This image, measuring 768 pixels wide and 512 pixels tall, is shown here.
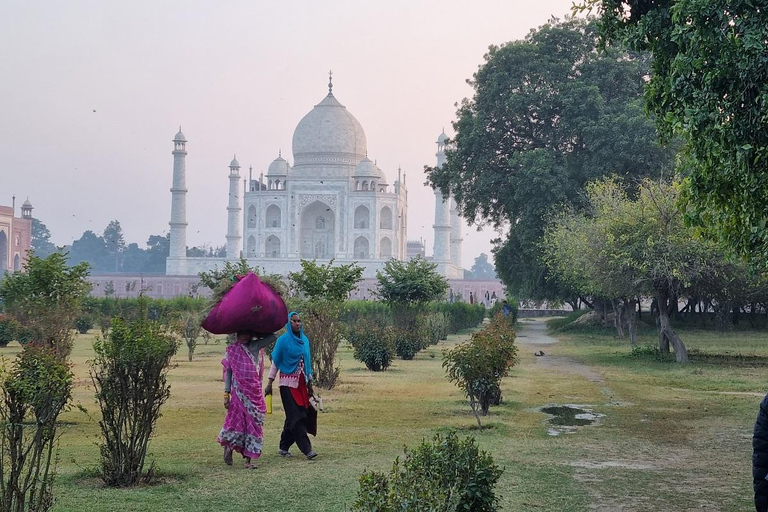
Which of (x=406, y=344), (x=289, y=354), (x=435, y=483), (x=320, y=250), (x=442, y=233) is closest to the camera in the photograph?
(x=435, y=483)

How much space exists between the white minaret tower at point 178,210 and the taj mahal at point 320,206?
0.07 m

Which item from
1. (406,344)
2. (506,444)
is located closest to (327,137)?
(406,344)

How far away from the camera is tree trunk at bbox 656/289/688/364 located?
17484 millimetres

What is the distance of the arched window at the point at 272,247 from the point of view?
69062 mm

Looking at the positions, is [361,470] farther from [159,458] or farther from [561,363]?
[561,363]

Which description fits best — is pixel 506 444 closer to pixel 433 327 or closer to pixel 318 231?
pixel 433 327

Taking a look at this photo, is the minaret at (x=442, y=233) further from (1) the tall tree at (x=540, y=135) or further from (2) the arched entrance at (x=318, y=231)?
(1) the tall tree at (x=540, y=135)

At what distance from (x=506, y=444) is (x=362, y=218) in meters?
60.9

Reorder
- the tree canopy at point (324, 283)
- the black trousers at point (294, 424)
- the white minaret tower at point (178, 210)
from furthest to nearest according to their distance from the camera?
the white minaret tower at point (178, 210)
the tree canopy at point (324, 283)
the black trousers at point (294, 424)

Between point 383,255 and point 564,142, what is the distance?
40.3 metres

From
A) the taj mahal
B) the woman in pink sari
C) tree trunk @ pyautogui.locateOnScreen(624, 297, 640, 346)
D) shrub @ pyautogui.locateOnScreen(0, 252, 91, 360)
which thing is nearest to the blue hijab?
the woman in pink sari

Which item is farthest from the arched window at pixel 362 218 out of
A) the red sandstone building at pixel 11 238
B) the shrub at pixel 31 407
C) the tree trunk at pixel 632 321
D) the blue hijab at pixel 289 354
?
the shrub at pixel 31 407

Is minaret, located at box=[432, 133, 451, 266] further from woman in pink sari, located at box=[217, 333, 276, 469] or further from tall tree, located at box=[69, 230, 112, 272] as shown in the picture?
woman in pink sari, located at box=[217, 333, 276, 469]

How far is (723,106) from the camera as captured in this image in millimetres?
6797
